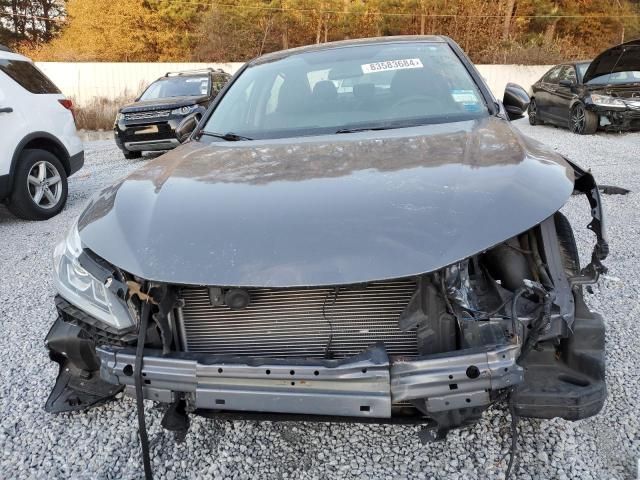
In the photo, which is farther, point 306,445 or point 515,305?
point 306,445

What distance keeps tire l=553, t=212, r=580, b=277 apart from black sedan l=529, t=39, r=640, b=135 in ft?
27.5

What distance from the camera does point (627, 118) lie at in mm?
9453

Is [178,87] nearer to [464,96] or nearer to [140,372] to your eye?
[464,96]

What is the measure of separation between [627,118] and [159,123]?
27.7 ft

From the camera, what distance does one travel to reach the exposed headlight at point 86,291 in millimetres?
1752

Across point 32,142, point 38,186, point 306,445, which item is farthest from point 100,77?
point 306,445

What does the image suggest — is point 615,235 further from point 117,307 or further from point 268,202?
point 117,307

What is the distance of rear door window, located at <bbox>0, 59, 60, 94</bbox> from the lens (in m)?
5.48

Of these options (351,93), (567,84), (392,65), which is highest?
(392,65)

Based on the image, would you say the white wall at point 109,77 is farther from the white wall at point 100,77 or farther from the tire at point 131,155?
the tire at point 131,155

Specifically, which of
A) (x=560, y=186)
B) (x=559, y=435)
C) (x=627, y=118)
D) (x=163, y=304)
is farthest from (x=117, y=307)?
(x=627, y=118)

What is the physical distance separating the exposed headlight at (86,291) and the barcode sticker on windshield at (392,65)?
6.30 ft

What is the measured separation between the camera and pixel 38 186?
577 cm

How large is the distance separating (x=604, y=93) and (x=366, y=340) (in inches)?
388
